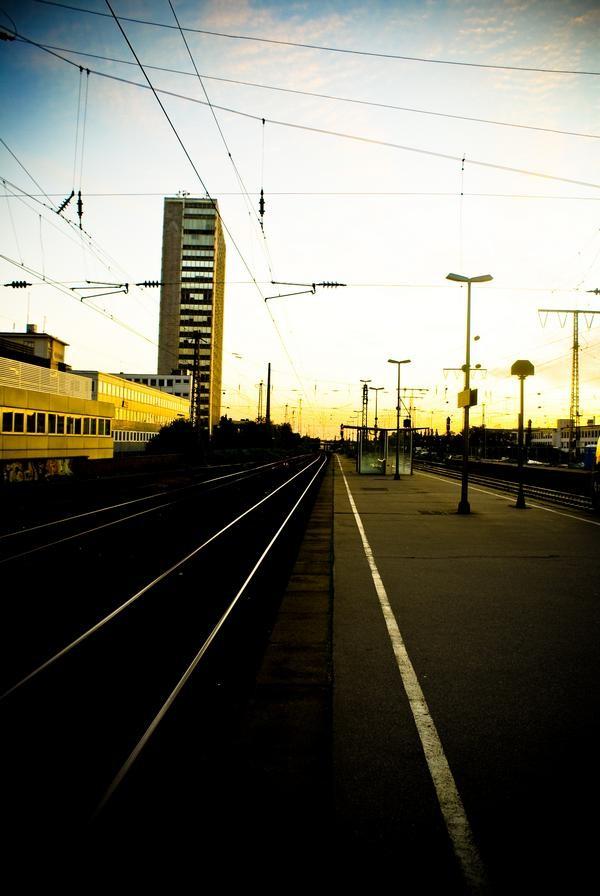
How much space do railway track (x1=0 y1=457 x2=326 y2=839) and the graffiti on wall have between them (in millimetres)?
15584

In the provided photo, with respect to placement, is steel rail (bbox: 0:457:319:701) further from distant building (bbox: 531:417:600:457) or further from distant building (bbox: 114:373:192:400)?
distant building (bbox: 114:373:192:400)

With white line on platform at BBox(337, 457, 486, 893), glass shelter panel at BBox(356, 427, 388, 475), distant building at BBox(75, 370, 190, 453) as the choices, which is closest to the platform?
white line on platform at BBox(337, 457, 486, 893)

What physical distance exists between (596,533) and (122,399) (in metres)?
81.4

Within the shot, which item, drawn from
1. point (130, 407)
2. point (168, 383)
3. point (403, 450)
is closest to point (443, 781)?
point (403, 450)

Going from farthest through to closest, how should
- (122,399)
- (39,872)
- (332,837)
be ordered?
(122,399)
(332,837)
(39,872)

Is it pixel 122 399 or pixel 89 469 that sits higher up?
pixel 122 399

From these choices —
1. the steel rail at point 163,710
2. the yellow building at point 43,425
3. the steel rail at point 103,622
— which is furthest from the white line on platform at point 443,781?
the yellow building at point 43,425

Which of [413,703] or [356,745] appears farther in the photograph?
[413,703]

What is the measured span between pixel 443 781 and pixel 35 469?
29790 millimetres

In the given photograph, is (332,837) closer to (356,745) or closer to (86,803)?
(356,745)

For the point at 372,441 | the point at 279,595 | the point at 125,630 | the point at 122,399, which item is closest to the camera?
the point at 125,630

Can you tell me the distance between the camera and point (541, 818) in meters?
3.00

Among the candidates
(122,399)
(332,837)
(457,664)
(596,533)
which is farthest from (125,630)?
(122,399)

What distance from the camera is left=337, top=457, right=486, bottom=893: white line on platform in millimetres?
2664
